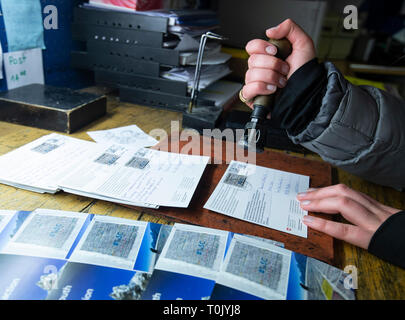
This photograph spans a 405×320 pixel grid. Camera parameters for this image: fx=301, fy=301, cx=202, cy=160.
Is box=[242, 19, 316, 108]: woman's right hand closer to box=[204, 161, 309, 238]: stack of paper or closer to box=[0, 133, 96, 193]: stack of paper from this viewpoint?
box=[204, 161, 309, 238]: stack of paper

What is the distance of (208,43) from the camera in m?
1.28

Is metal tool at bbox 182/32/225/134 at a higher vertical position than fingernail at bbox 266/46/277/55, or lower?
lower

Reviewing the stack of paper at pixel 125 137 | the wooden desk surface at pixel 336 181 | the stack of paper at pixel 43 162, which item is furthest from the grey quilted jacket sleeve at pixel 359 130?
the stack of paper at pixel 43 162

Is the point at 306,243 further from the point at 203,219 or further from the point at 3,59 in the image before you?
the point at 3,59

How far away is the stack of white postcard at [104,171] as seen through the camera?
0.58 m

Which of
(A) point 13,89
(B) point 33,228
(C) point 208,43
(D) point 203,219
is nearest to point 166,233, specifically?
(D) point 203,219

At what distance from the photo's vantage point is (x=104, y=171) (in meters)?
0.65

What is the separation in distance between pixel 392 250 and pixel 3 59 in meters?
1.12

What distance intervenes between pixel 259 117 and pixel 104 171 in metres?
0.35

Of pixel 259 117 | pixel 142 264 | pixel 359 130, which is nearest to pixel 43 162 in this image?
pixel 142 264

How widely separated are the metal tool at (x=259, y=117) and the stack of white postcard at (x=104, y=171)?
0.15 m

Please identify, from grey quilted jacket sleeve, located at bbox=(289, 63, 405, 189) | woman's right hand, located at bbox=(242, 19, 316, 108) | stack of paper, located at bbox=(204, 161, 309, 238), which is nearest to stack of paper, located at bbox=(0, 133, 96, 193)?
stack of paper, located at bbox=(204, 161, 309, 238)

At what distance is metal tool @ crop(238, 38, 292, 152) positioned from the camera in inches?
A: 22.9

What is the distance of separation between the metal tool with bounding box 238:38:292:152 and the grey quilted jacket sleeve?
5.0 inches
